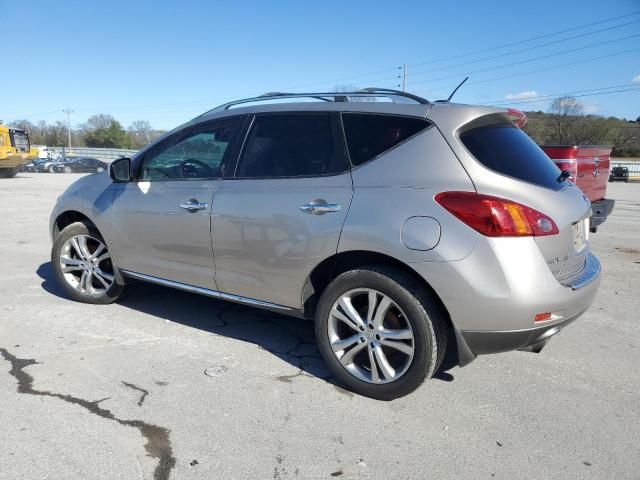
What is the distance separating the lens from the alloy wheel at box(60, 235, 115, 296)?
14.8 ft

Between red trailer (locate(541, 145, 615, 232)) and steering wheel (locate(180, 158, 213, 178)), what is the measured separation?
430cm

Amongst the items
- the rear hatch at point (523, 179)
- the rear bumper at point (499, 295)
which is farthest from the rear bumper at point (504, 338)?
the rear hatch at point (523, 179)

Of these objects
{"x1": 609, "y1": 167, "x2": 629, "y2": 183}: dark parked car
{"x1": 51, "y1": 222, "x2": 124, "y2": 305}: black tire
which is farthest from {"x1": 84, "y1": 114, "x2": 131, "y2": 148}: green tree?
{"x1": 51, "y1": 222, "x2": 124, "y2": 305}: black tire

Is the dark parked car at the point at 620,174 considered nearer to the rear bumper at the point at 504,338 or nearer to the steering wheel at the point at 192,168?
the rear bumper at the point at 504,338

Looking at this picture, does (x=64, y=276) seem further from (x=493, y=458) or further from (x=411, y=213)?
(x=493, y=458)

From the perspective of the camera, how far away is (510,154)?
9.77ft

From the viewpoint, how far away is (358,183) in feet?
9.82

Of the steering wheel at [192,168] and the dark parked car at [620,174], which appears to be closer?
the steering wheel at [192,168]

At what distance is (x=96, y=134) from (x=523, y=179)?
328 feet

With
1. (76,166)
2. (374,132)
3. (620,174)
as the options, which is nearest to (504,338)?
(374,132)

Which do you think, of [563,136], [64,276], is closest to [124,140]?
[563,136]

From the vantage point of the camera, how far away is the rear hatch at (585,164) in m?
6.09

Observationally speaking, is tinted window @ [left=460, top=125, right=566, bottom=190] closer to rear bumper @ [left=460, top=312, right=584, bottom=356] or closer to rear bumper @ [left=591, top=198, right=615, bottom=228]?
rear bumper @ [left=460, top=312, right=584, bottom=356]

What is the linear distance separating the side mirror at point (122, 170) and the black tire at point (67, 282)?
0.62m
